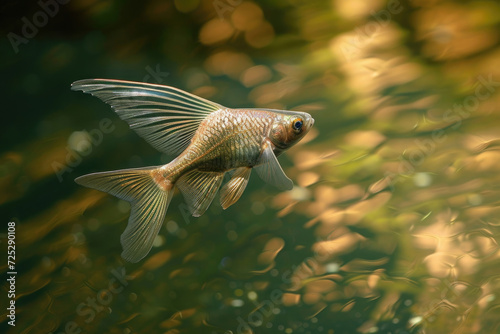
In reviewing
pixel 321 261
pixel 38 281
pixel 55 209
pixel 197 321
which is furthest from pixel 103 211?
pixel 321 261

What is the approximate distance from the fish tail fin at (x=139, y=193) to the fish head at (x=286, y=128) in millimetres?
218

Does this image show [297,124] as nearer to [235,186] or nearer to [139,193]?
[235,186]

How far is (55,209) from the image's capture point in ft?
4.82

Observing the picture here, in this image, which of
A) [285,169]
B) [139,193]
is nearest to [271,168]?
[139,193]

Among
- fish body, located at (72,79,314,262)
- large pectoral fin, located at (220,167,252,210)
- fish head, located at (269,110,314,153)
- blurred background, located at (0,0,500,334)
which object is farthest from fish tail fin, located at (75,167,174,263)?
blurred background, located at (0,0,500,334)

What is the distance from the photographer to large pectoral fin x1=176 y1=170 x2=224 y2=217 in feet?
2.87

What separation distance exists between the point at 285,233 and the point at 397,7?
35.1 inches

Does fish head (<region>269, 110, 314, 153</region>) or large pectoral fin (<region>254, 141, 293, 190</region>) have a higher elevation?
fish head (<region>269, 110, 314, 153</region>)

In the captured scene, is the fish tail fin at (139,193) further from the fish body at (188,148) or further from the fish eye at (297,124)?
the fish eye at (297,124)

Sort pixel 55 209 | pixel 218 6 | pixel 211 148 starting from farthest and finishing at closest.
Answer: pixel 55 209 < pixel 218 6 < pixel 211 148

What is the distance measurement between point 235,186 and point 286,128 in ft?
0.51

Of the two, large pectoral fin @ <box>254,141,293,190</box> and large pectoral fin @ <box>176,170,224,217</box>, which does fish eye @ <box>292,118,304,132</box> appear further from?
large pectoral fin @ <box>176,170,224,217</box>

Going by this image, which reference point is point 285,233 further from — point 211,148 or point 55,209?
point 211,148

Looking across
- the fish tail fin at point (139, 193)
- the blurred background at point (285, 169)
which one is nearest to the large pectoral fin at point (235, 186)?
the fish tail fin at point (139, 193)
